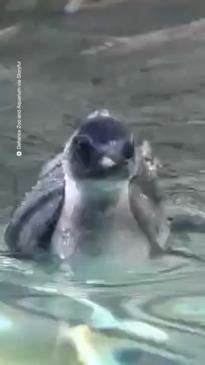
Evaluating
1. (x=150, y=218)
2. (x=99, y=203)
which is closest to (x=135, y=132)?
(x=150, y=218)

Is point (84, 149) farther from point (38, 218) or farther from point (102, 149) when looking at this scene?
point (38, 218)

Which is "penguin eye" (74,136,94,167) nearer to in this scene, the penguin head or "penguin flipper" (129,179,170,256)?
the penguin head

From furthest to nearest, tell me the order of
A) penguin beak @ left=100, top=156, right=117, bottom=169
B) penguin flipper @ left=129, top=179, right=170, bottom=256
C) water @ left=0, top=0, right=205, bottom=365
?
penguin flipper @ left=129, top=179, right=170, bottom=256
penguin beak @ left=100, top=156, right=117, bottom=169
water @ left=0, top=0, right=205, bottom=365

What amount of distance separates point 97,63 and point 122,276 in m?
2.92

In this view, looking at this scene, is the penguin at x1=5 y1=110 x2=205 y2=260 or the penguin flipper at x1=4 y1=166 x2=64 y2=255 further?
the penguin flipper at x1=4 y1=166 x2=64 y2=255

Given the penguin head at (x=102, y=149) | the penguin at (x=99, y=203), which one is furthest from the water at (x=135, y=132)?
the penguin head at (x=102, y=149)

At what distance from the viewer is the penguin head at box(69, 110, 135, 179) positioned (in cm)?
167

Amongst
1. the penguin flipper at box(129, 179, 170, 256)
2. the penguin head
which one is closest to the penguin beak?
the penguin head

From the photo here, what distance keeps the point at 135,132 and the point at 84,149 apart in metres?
0.97

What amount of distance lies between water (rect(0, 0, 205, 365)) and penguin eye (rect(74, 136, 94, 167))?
22cm

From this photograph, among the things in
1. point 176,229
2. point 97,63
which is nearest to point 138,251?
point 176,229

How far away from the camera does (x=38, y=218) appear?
75.7 inches

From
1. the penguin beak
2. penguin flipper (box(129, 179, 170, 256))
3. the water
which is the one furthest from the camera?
penguin flipper (box(129, 179, 170, 256))

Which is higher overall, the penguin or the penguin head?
the penguin head
